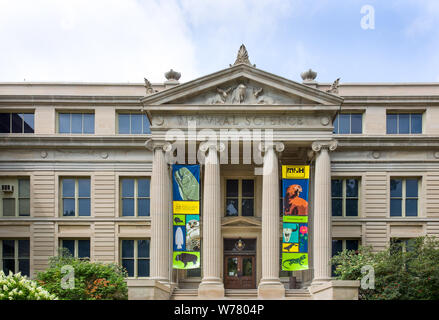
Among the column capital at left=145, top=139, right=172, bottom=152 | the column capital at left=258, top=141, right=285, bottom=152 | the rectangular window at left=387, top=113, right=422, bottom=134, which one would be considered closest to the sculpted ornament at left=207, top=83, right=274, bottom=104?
the column capital at left=258, top=141, right=285, bottom=152

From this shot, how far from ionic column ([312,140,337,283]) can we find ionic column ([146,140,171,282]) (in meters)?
8.22

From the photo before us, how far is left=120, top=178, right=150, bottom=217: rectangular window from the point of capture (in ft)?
111

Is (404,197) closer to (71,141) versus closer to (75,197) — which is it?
(75,197)

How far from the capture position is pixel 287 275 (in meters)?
32.1

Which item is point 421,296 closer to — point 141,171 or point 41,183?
point 141,171

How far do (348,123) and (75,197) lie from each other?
62.5ft

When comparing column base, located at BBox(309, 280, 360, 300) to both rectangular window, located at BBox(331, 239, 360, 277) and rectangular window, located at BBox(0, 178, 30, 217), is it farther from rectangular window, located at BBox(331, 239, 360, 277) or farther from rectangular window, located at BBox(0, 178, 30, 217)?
rectangular window, located at BBox(0, 178, 30, 217)

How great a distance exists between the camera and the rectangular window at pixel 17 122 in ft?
113

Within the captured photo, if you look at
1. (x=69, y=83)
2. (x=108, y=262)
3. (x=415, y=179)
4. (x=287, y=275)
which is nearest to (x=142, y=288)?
(x=108, y=262)

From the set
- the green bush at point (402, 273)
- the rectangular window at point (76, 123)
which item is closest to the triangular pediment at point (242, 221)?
the green bush at point (402, 273)

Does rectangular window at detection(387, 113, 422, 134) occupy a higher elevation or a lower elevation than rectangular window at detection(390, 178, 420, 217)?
higher

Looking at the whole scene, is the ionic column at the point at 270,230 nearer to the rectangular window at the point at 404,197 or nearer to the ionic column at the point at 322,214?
the ionic column at the point at 322,214

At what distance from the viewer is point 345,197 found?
111ft

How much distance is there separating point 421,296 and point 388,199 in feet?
34.4
